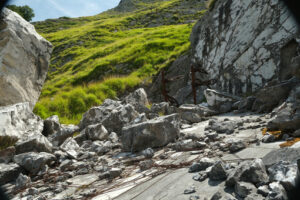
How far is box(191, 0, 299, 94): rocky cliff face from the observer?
6730 millimetres

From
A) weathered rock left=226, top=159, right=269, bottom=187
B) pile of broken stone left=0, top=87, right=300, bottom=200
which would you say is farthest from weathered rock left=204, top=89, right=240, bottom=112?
weathered rock left=226, top=159, right=269, bottom=187

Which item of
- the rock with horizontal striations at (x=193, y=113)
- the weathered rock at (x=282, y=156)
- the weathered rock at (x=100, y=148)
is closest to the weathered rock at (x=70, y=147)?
the weathered rock at (x=100, y=148)

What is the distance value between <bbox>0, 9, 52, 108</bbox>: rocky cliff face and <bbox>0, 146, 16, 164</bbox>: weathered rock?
2.23 metres

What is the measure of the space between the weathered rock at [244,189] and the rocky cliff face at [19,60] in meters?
5.97

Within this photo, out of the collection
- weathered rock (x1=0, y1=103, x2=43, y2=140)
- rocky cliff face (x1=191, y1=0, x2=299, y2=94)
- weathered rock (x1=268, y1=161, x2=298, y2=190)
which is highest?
rocky cliff face (x1=191, y1=0, x2=299, y2=94)

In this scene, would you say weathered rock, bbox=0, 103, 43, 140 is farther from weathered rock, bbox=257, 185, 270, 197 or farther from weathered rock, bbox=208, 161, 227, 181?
weathered rock, bbox=257, 185, 270, 197

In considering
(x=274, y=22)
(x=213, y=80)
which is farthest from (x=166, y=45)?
(x=274, y=22)

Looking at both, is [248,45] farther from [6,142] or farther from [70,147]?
[6,142]

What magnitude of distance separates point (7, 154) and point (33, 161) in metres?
0.67

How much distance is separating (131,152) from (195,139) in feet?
4.12

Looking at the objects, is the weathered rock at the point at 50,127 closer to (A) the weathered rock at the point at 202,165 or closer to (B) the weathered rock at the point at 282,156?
(A) the weathered rock at the point at 202,165

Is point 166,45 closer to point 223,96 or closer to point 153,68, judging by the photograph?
point 153,68

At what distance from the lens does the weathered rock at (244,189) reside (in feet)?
5.70

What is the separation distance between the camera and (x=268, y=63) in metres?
7.11
